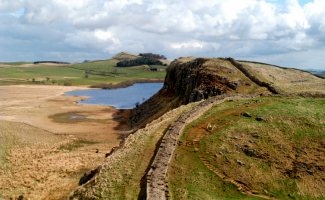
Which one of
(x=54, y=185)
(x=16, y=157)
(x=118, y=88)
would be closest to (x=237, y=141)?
(x=54, y=185)

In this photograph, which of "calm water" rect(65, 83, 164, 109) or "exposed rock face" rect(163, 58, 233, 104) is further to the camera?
"calm water" rect(65, 83, 164, 109)

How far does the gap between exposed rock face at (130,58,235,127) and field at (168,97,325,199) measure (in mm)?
17734

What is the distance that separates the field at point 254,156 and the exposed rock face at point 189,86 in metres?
17.7

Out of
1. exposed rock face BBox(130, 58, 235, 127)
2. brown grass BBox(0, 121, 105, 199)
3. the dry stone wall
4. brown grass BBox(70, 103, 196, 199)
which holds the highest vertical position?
exposed rock face BBox(130, 58, 235, 127)

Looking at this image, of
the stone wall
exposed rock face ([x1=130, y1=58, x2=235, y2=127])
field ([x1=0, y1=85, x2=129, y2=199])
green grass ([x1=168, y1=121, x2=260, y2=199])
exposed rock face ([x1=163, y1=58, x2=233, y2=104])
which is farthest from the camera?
exposed rock face ([x1=130, y1=58, x2=235, y2=127])

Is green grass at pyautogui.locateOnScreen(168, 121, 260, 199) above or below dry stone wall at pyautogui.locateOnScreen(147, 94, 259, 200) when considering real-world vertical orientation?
below

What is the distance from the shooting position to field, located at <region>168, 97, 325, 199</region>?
13930 mm

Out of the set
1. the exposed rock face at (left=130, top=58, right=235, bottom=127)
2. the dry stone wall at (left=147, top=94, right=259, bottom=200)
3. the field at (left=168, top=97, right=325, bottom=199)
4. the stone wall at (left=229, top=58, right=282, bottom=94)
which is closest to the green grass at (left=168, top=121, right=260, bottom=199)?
the field at (left=168, top=97, right=325, bottom=199)

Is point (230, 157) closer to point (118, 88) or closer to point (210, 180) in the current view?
point (210, 180)

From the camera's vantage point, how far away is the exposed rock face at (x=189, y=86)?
1647 inches

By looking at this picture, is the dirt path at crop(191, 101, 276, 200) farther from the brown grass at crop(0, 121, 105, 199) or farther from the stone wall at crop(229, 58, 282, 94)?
the brown grass at crop(0, 121, 105, 199)

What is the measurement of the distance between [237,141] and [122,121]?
45032 mm

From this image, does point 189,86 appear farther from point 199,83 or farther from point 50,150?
point 50,150

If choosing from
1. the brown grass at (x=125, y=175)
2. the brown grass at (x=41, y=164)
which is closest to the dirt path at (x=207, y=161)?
the brown grass at (x=125, y=175)
